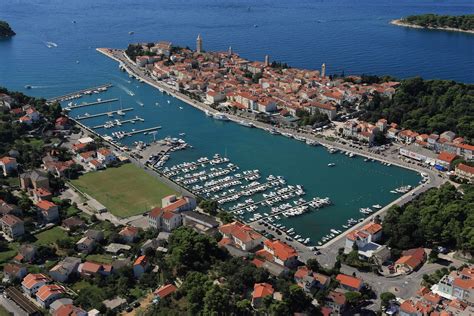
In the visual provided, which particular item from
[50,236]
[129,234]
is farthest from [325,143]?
[50,236]

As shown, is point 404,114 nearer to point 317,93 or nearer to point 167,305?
point 317,93

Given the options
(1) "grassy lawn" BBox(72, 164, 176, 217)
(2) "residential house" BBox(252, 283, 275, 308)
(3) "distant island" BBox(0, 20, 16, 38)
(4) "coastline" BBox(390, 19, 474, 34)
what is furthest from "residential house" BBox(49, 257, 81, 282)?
(4) "coastline" BBox(390, 19, 474, 34)

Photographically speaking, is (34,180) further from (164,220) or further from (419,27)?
(419,27)

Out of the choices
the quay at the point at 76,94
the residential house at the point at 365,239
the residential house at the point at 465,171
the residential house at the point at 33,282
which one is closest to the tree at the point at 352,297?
the residential house at the point at 365,239

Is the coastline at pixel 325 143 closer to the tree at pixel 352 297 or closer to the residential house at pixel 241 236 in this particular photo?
the residential house at pixel 241 236

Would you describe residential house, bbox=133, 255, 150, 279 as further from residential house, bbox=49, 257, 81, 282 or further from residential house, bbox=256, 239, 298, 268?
residential house, bbox=256, 239, 298, 268

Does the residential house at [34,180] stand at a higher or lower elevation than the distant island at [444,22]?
lower
